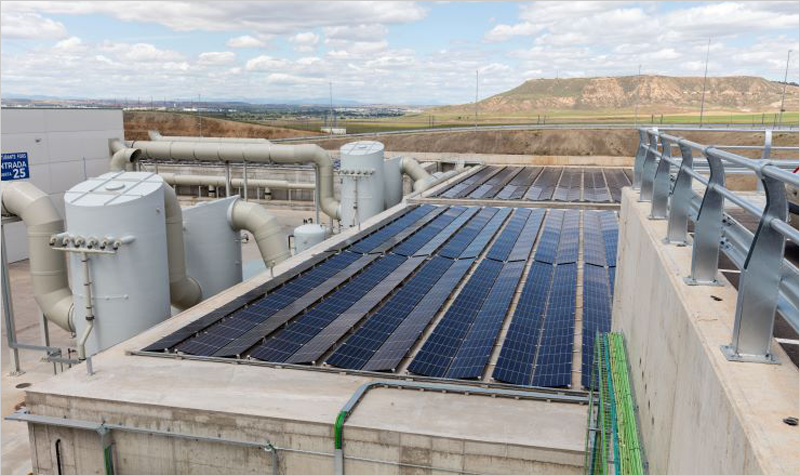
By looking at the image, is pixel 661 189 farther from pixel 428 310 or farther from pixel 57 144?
pixel 57 144

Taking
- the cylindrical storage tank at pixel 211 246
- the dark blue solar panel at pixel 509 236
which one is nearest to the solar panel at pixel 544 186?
the dark blue solar panel at pixel 509 236

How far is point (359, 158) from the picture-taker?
121 ft

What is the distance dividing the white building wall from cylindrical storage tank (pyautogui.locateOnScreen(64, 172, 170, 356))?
73.7 feet

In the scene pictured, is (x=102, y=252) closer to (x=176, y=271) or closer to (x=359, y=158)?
(x=176, y=271)

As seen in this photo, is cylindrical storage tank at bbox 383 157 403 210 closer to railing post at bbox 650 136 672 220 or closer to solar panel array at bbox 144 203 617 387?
solar panel array at bbox 144 203 617 387

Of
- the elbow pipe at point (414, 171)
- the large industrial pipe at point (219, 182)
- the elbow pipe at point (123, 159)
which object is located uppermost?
the elbow pipe at point (123, 159)

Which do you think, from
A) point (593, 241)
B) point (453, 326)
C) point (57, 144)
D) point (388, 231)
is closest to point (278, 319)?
point (453, 326)

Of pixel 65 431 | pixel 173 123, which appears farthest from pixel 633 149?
pixel 173 123

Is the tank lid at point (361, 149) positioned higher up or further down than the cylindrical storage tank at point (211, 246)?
higher up

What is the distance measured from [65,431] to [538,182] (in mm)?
37570

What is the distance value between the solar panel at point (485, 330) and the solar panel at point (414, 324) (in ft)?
4.07

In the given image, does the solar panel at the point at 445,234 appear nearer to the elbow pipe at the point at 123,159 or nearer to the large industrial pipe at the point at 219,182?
the elbow pipe at the point at 123,159

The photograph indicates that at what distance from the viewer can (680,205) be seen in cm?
695

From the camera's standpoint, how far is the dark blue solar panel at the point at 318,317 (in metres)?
15.1
